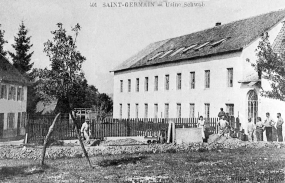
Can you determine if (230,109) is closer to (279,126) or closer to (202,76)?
(202,76)

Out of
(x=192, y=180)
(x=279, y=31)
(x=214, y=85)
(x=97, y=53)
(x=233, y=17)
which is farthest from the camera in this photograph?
(x=214, y=85)

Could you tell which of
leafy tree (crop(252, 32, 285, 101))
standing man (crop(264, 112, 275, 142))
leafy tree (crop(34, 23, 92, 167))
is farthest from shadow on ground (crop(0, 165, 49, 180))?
standing man (crop(264, 112, 275, 142))

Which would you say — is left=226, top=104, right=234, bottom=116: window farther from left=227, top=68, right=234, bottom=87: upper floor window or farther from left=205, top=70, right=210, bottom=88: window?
left=205, top=70, right=210, bottom=88: window

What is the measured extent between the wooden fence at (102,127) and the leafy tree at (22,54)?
17.5 ft

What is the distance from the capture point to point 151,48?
36.5 meters

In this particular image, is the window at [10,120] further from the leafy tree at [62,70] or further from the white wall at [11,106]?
the leafy tree at [62,70]

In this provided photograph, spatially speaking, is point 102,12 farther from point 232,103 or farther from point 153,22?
point 232,103

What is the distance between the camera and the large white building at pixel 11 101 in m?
24.6

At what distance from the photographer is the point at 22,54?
28031mm

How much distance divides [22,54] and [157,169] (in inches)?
808

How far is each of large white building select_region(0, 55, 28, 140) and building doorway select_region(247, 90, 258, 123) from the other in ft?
50.0

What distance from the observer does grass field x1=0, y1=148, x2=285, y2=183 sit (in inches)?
364

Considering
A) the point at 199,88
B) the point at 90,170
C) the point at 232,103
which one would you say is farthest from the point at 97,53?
the point at 199,88

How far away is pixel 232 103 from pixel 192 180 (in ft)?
46.5
